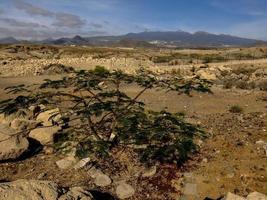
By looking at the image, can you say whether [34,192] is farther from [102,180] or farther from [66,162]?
[66,162]

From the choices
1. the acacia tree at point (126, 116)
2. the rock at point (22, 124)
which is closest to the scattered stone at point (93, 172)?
the acacia tree at point (126, 116)

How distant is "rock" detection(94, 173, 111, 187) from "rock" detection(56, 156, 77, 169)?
996 millimetres

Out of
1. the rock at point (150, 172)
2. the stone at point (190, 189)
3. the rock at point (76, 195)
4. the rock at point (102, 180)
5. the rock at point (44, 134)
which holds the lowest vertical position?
the stone at point (190, 189)

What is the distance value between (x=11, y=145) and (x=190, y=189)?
4499 millimetres

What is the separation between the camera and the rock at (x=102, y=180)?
Answer: 33.2 feet

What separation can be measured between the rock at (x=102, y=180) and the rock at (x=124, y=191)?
13.2 inches

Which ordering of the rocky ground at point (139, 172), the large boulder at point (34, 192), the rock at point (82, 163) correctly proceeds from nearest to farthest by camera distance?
the large boulder at point (34, 192), the rocky ground at point (139, 172), the rock at point (82, 163)

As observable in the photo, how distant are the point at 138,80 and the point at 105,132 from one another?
303cm

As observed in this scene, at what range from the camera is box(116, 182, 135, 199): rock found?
9.66 m

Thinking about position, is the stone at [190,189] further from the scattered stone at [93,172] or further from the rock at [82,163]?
the rock at [82,163]

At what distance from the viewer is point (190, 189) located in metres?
9.95

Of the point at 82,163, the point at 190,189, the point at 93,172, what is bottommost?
the point at 190,189

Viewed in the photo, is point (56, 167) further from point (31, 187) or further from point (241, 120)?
point (241, 120)

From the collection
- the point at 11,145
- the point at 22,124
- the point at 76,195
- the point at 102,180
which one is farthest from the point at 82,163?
the point at 76,195
